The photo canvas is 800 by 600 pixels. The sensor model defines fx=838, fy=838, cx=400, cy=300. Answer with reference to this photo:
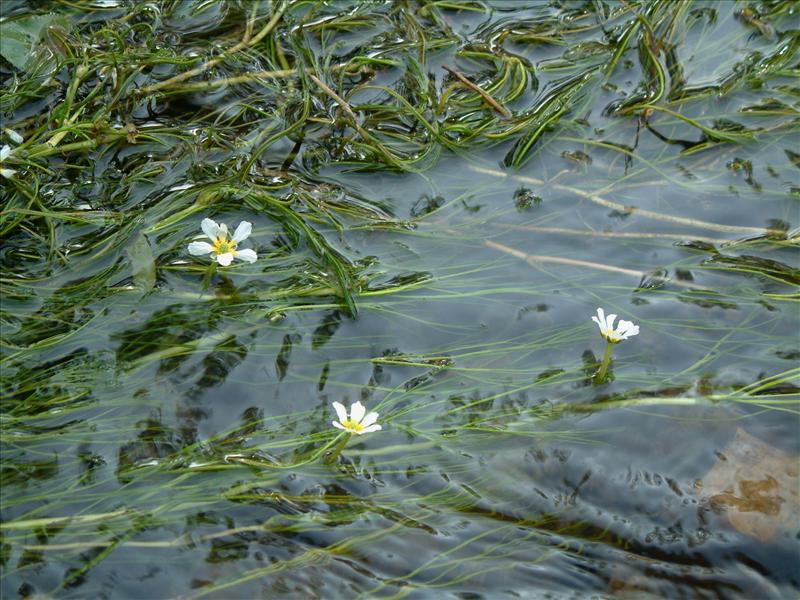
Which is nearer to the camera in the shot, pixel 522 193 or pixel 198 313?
pixel 198 313

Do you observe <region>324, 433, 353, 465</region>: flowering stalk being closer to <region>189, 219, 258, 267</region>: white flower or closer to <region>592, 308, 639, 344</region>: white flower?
<region>189, 219, 258, 267</region>: white flower

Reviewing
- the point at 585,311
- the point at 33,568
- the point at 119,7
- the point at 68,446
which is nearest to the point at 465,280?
the point at 585,311

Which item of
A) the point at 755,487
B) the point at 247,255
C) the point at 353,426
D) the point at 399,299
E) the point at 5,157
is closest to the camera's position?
the point at 353,426

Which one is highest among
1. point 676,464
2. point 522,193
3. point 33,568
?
point 522,193

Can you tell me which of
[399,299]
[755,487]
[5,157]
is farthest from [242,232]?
[755,487]

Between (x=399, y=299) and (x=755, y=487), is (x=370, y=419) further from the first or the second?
(x=755, y=487)

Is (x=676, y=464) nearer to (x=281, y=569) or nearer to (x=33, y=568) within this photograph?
(x=281, y=569)

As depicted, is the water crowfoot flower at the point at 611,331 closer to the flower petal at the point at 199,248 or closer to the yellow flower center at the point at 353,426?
the yellow flower center at the point at 353,426
